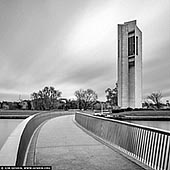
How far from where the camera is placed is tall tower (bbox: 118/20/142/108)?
63219mm

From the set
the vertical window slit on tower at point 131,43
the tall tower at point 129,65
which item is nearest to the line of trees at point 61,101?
the tall tower at point 129,65

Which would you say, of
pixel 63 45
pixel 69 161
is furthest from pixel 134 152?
pixel 63 45

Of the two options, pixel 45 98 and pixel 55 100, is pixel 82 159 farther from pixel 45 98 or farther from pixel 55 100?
pixel 55 100

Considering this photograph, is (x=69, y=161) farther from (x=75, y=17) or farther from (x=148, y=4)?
(x=148, y=4)

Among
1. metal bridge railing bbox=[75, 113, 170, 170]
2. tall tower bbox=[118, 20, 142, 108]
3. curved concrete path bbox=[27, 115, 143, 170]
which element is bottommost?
curved concrete path bbox=[27, 115, 143, 170]

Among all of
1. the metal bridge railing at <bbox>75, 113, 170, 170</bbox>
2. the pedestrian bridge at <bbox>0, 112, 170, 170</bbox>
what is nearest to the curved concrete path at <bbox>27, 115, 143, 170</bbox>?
the pedestrian bridge at <bbox>0, 112, 170, 170</bbox>

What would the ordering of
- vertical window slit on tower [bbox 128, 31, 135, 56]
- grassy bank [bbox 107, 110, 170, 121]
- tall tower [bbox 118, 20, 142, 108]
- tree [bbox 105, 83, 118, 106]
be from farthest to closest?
tree [bbox 105, 83, 118, 106]
vertical window slit on tower [bbox 128, 31, 135, 56]
tall tower [bbox 118, 20, 142, 108]
grassy bank [bbox 107, 110, 170, 121]

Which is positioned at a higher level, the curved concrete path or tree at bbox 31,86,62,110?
tree at bbox 31,86,62,110

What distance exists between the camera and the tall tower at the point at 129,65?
2489 inches

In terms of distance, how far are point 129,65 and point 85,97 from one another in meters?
21.4

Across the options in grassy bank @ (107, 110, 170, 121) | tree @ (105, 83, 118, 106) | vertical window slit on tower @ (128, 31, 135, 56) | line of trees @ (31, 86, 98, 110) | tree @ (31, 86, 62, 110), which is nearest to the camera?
grassy bank @ (107, 110, 170, 121)

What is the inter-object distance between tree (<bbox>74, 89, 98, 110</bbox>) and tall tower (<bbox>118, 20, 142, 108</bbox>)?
58.4 ft

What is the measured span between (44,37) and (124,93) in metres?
45.1

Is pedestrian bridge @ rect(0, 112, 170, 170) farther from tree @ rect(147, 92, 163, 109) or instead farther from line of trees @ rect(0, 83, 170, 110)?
tree @ rect(147, 92, 163, 109)
